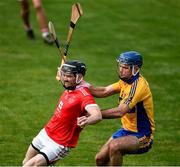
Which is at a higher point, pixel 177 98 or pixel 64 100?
pixel 64 100

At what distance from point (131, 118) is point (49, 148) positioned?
1.58 metres

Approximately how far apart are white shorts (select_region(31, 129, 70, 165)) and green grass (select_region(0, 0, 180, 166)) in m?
2.36

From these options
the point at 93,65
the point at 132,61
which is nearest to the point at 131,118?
the point at 132,61

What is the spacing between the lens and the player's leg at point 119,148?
471 inches

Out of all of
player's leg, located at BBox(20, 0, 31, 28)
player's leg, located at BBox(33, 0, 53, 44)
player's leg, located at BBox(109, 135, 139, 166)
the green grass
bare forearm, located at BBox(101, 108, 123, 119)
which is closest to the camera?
bare forearm, located at BBox(101, 108, 123, 119)

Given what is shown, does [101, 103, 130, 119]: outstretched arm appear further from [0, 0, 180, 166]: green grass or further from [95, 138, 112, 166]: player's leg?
[0, 0, 180, 166]: green grass

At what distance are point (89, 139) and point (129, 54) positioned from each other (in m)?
3.77

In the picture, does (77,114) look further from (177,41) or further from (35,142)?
(177,41)

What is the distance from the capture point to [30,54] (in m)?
21.6

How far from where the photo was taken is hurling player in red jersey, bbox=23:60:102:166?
1149 centimetres

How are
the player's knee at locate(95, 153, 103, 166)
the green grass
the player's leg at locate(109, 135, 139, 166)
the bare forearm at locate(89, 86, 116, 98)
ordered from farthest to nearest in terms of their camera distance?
the green grass
the bare forearm at locate(89, 86, 116, 98)
the player's knee at locate(95, 153, 103, 166)
the player's leg at locate(109, 135, 139, 166)

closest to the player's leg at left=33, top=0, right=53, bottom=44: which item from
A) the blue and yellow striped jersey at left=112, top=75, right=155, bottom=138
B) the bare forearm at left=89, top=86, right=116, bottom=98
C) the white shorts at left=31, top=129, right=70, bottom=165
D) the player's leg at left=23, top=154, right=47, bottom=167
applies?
the bare forearm at left=89, top=86, right=116, bottom=98

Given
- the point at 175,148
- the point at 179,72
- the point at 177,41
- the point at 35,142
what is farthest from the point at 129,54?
the point at 177,41

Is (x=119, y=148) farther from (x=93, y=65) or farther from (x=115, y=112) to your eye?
(x=93, y=65)
